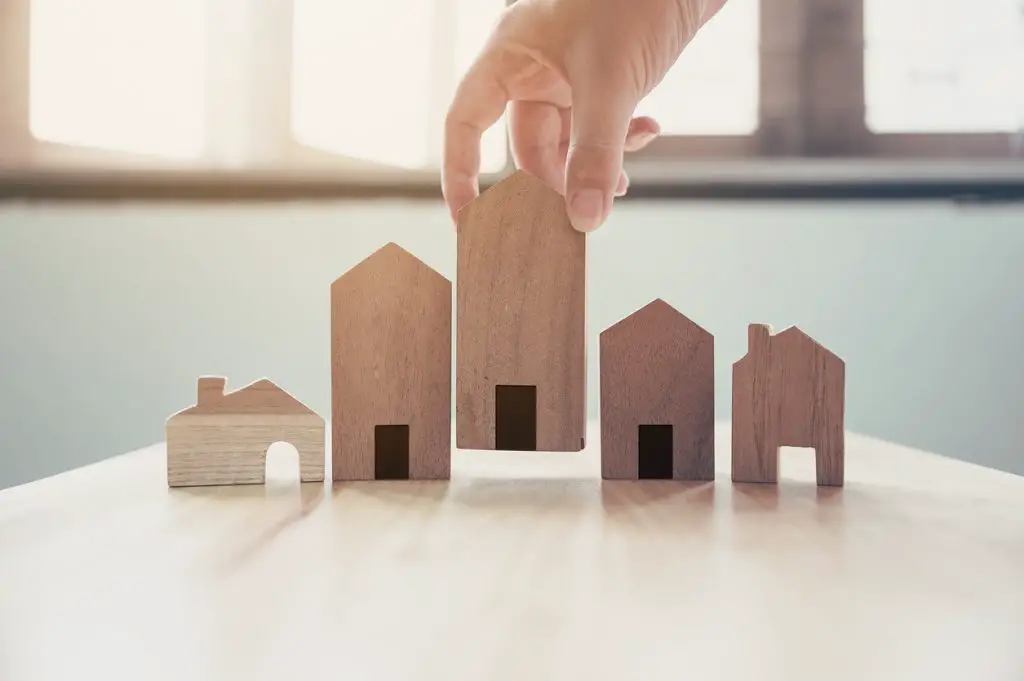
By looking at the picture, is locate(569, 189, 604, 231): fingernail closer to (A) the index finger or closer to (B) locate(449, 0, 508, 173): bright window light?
(A) the index finger

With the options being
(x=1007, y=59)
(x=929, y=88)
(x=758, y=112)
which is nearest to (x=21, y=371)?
(x=758, y=112)

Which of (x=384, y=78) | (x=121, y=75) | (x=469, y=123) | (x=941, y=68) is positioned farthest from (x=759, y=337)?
(x=121, y=75)

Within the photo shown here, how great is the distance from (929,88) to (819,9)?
0.30 meters

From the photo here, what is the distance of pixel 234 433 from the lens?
0.71 meters

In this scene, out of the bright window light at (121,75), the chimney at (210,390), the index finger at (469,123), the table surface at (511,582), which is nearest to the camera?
the table surface at (511,582)

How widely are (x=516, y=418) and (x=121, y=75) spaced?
149 cm

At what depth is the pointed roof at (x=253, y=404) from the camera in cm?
70

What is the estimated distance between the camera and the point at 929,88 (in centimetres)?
176

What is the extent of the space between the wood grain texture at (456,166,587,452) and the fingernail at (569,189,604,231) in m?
0.02

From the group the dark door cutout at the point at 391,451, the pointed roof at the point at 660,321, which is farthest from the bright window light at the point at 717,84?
the dark door cutout at the point at 391,451

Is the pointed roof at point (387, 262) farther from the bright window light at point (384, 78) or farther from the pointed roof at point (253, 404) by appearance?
the bright window light at point (384, 78)

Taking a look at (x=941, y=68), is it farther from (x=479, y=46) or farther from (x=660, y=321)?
(x=660, y=321)

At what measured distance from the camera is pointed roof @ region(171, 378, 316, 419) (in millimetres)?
698

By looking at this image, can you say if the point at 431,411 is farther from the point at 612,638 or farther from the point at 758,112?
the point at 758,112
